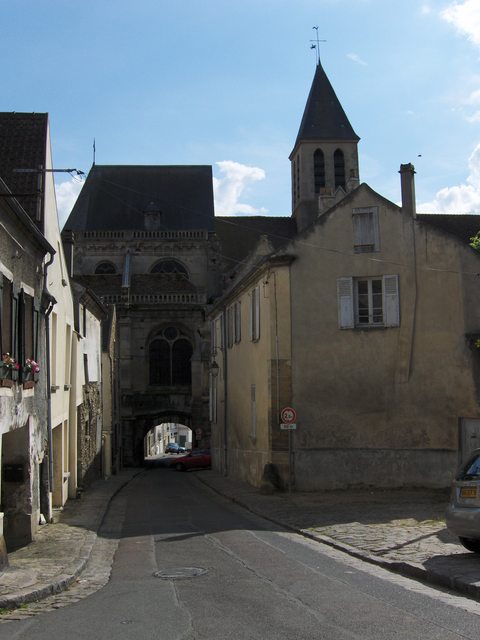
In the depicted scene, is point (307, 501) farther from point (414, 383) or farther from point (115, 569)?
point (115, 569)

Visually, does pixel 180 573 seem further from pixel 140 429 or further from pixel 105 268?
pixel 105 268

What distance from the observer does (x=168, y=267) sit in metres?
54.8

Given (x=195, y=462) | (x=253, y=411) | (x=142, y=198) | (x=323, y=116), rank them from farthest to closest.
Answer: (x=323, y=116), (x=142, y=198), (x=195, y=462), (x=253, y=411)

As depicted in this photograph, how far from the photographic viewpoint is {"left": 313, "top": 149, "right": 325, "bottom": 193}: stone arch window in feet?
199

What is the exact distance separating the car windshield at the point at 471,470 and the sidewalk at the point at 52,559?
16.6 feet

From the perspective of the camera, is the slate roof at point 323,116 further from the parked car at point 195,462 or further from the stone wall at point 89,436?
the stone wall at point 89,436

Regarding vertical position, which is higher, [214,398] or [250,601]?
[214,398]

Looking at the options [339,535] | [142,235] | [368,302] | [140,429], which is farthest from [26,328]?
[142,235]

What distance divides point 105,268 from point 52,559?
149 feet

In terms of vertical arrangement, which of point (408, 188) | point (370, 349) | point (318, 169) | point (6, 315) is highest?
point (318, 169)

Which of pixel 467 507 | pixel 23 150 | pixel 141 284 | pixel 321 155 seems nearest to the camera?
pixel 467 507

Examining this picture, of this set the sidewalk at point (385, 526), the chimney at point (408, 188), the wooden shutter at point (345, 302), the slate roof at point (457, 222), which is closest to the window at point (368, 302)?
the wooden shutter at point (345, 302)

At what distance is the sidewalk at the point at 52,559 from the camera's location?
311 inches

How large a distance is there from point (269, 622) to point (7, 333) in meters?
6.21
